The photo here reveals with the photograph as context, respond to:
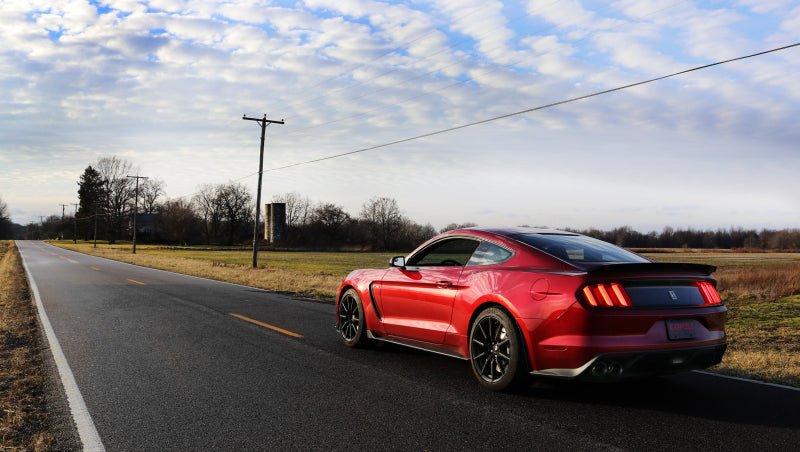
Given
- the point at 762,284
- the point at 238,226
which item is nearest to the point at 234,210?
the point at 238,226

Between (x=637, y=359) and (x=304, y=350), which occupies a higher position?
(x=637, y=359)

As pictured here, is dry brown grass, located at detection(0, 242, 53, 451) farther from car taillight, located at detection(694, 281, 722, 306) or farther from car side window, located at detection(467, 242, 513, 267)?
car taillight, located at detection(694, 281, 722, 306)

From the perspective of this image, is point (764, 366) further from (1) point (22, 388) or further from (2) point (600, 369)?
(1) point (22, 388)

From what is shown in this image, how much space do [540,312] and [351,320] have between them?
3.13m

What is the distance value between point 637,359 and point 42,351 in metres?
6.79

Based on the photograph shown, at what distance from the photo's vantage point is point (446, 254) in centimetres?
639

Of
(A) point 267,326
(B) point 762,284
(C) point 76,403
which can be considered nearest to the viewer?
(C) point 76,403

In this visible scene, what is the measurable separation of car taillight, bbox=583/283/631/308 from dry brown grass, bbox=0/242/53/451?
3.96m

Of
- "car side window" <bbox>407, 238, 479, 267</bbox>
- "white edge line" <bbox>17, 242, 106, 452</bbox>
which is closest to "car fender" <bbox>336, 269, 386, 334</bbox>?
"car side window" <bbox>407, 238, 479, 267</bbox>

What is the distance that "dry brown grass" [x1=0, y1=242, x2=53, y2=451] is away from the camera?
396 cm

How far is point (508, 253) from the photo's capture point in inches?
212

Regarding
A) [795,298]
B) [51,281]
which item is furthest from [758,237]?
[51,281]

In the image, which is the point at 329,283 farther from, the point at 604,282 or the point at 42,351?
the point at 604,282

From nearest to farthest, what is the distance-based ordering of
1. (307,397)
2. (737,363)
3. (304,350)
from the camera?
(307,397) < (737,363) < (304,350)
